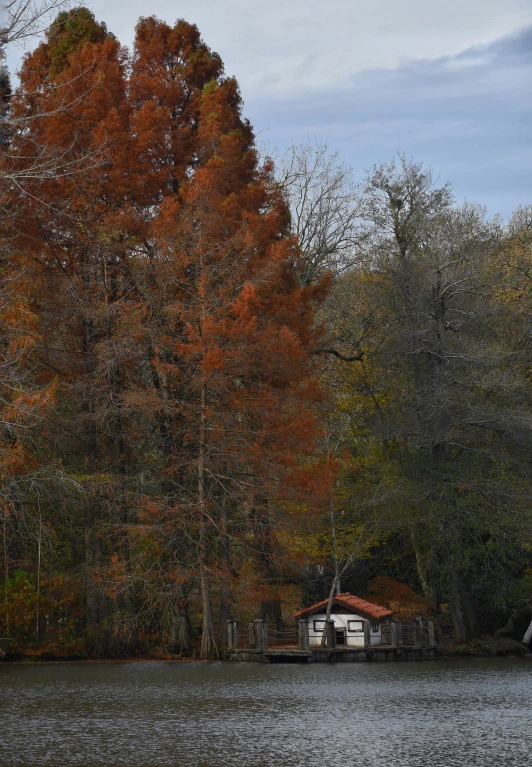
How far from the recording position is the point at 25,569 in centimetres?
2917

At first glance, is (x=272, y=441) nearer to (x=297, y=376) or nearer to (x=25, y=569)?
(x=297, y=376)

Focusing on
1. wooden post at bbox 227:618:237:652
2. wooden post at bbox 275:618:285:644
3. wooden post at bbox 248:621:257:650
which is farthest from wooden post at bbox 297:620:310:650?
wooden post at bbox 275:618:285:644

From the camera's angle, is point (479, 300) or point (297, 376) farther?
point (479, 300)

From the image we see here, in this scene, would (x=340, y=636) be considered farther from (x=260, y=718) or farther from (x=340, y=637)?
(x=260, y=718)

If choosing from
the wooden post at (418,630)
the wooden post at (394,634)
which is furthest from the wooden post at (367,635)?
the wooden post at (418,630)

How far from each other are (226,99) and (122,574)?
1695 centimetres

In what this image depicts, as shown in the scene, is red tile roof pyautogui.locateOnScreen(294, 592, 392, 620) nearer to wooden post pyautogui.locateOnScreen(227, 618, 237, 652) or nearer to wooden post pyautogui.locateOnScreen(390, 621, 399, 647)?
wooden post pyautogui.locateOnScreen(390, 621, 399, 647)

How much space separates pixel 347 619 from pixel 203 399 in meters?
8.99

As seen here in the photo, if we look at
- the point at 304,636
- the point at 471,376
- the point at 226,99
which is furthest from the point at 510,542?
the point at 226,99

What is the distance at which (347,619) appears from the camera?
31984 mm

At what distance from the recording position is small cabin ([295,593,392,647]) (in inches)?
1247

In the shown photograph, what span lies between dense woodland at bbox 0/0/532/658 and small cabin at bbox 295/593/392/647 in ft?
4.77

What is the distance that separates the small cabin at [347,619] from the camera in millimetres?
31672

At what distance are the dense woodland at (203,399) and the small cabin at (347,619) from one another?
1.45 m
